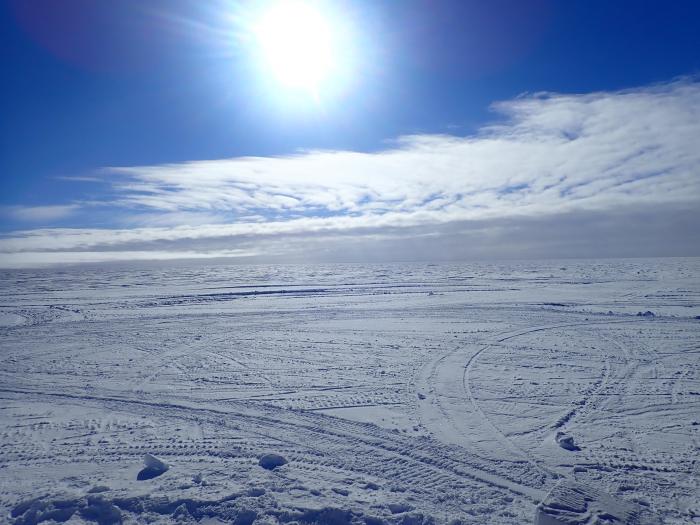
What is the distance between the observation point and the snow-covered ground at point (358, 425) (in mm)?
5270

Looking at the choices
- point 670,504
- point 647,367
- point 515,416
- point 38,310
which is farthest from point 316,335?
point 38,310

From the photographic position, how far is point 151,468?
6.03 meters

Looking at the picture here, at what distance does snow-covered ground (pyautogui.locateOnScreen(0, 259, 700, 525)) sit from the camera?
5270 millimetres

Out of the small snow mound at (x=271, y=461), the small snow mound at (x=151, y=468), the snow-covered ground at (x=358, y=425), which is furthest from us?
the small snow mound at (x=271, y=461)

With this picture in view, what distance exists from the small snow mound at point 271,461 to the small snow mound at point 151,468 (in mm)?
1341

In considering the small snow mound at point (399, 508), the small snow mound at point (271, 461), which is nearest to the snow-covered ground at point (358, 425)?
the small snow mound at point (399, 508)

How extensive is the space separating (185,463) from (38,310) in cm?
2359

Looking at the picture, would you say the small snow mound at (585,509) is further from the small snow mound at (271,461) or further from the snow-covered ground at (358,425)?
the small snow mound at (271,461)

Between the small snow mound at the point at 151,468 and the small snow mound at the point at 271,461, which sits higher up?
the small snow mound at the point at 151,468

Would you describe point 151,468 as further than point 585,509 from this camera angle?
Yes

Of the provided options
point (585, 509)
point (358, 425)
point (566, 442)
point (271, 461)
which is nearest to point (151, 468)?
point (271, 461)

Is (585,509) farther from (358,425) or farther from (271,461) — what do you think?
(271,461)

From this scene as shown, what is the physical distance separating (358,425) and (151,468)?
331 cm

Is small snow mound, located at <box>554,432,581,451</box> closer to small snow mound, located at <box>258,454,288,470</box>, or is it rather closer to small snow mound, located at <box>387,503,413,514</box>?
small snow mound, located at <box>387,503,413,514</box>
